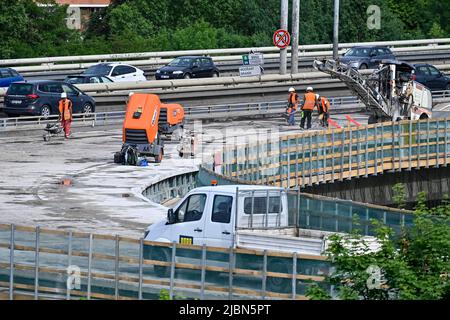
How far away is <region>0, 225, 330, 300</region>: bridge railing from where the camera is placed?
20281 millimetres

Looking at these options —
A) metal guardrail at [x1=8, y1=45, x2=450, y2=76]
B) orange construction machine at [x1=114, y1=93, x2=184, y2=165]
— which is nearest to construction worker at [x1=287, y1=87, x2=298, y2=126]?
orange construction machine at [x1=114, y1=93, x2=184, y2=165]

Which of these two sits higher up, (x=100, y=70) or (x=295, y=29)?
(x=295, y=29)

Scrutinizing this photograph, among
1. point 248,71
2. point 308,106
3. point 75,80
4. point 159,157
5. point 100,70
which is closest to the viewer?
point 159,157

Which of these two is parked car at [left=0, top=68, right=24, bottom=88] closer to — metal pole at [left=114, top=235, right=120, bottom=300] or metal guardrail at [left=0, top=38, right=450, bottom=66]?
metal guardrail at [left=0, top=38, right=450, bottom=66]

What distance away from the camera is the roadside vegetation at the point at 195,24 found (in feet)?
238

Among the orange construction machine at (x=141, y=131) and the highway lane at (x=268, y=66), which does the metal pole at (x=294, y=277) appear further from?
the highway lane at (x=268, y=66)

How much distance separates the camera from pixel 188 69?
6088 centimetres

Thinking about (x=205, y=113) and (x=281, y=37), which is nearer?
(x=205, y=113)

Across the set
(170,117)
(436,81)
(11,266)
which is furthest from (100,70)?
(11,266)

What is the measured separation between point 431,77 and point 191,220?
36.3 m

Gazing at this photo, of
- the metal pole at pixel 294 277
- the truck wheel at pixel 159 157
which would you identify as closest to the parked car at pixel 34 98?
the truck wheel at pixel 159 157

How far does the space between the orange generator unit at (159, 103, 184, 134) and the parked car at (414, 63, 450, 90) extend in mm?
18571

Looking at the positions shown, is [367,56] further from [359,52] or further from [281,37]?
[281,37]
